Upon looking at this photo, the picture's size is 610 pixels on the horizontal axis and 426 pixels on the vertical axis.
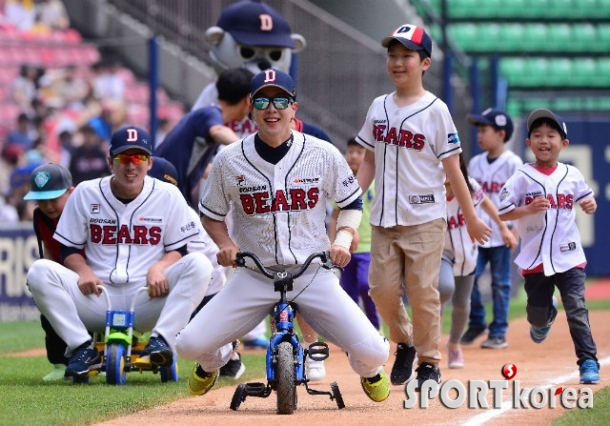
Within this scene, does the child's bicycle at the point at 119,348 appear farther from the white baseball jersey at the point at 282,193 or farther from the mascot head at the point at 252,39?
the mascot head at the point at 252,39

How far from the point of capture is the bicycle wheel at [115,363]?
7.93m

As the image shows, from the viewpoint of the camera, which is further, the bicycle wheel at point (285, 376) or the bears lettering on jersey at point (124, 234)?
the bears lettering on jersey at point (124, 234)

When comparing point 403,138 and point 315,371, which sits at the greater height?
point 403,138

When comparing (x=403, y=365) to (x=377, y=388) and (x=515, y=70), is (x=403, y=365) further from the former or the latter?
(x=515, y=70)

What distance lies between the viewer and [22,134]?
1719 cm

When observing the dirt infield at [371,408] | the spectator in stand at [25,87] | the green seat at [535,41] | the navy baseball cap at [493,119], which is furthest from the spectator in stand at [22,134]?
the green seat at [535,41]

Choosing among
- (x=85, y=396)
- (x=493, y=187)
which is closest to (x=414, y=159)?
(x=85, y=396)

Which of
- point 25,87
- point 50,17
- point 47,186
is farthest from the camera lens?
point 50,17

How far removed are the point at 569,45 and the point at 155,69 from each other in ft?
52.1

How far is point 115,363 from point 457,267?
303 centimetres

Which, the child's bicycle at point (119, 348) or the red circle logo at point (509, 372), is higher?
the child's bicycle at point (119, 348)

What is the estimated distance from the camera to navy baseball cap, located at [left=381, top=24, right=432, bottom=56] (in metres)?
7.48

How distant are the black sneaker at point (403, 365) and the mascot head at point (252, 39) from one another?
165 inches

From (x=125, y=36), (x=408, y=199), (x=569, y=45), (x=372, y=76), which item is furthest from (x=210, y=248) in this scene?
(x=569, y=45)
